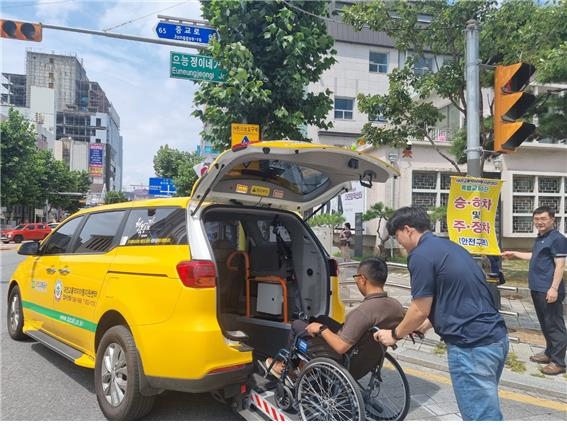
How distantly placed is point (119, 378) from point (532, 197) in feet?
63.5

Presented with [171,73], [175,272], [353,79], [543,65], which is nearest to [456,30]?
[543,65]

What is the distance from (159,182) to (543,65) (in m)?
25.5

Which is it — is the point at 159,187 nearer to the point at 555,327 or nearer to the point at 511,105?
the point at 511,105

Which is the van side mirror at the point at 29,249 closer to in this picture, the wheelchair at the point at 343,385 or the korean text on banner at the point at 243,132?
the korean text on banner at the point at 243,132

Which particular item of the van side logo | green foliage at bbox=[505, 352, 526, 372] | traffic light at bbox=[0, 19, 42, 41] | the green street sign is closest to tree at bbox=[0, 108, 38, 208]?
traffic light at bbox=[0, 19, 42, 41]

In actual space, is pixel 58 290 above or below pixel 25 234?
above

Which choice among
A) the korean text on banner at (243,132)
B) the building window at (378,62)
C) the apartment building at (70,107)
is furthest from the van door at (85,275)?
the apartment building at (70,107)

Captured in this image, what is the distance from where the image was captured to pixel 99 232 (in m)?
4.69

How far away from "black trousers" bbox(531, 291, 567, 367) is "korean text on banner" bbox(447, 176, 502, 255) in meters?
1.11

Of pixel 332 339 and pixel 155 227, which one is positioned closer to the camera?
pixel 332 339

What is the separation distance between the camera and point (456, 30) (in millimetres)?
9758

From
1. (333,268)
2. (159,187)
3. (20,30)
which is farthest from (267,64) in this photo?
(159,187)

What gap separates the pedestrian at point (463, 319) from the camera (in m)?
2.73

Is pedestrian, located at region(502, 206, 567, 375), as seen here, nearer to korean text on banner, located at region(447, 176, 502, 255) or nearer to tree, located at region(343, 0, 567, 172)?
korean text on banner, located at region(447, 176, 502, 255)
